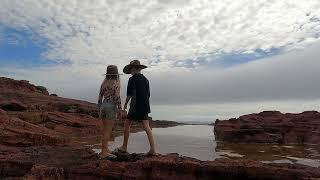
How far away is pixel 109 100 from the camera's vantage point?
9.73m

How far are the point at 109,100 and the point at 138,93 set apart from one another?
696mm

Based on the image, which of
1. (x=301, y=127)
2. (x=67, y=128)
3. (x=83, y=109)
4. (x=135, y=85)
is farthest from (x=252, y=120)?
(x=135, y=85)

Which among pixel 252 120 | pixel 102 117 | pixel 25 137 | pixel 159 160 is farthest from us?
pixel 252 120

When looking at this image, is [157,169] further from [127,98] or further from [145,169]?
[127,98]

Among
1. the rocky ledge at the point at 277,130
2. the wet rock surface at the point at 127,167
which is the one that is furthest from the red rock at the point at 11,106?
the wet rock surface at the point at 127,167

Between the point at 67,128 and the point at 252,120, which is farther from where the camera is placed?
the point at 252,120

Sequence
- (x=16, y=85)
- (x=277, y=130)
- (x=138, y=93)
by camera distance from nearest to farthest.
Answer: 1. (x=138, y=93)
2. (x=277, y=130)
3. (x=16, y=85)

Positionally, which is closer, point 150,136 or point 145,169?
point 145,169

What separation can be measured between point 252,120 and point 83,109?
19.4 m

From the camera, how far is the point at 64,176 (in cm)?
869

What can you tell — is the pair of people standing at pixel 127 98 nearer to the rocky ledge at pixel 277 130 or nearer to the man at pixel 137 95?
the man at pixel 137 95

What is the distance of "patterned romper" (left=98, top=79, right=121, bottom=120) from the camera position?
970 cm

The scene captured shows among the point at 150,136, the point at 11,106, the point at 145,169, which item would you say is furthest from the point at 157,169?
the point at 11,106

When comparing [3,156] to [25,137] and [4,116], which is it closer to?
[25,137]
